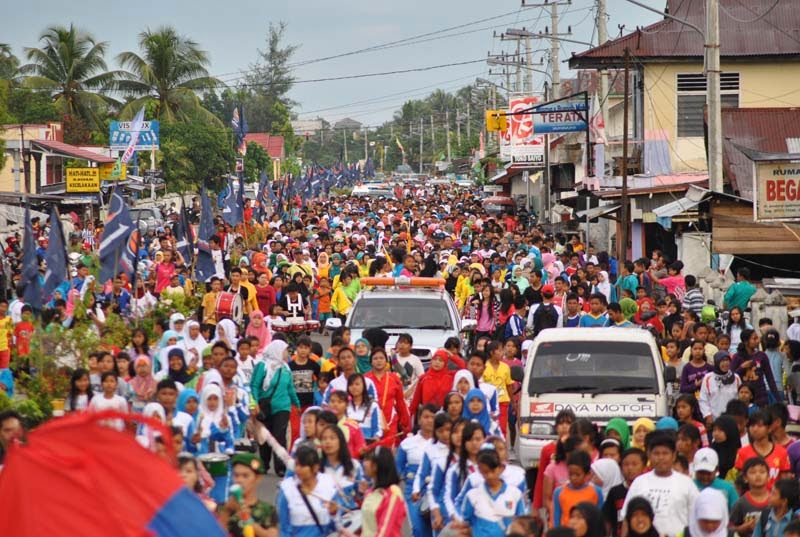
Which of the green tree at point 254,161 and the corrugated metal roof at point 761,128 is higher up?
the green tree at point 254,161

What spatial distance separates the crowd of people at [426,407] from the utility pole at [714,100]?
1892 mm

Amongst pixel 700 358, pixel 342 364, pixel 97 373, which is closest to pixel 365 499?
pixel 342 364

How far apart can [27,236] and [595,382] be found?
26.9ft

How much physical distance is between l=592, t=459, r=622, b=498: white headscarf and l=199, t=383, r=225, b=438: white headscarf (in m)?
3.36

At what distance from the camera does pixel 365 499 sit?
31.8ft

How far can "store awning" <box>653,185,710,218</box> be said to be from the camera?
1006 inches

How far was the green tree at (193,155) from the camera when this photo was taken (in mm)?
72062

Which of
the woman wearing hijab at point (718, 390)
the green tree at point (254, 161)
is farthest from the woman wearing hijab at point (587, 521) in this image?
the green tree at point (254, 161)

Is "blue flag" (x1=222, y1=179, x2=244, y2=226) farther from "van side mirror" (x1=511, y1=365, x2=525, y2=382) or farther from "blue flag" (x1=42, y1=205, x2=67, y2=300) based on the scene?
"van side mirror" (x1=511, y1=365, x2=525, y2=382)

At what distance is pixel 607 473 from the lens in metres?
10.8

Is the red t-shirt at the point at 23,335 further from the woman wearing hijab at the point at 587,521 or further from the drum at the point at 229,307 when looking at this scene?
the woman wearing hijab at the point at 587,521

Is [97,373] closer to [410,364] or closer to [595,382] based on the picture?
[410,364]

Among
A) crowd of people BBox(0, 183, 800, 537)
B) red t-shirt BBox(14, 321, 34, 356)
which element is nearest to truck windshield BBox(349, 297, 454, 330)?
crowd of people BBox(0, 183, 800, 537)

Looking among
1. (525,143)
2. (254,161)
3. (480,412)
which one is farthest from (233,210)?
(254,161)
